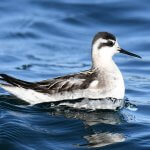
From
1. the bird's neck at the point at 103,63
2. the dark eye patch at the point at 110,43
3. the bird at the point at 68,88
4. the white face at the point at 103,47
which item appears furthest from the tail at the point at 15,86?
the dark eye patch at the point at 110,43

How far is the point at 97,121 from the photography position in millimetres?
13461

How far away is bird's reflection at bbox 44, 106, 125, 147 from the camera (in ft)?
40.4

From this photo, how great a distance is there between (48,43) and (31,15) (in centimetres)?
322

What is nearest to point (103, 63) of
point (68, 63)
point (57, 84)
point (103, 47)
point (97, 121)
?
point (103, 47)

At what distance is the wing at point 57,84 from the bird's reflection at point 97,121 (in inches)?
15.0

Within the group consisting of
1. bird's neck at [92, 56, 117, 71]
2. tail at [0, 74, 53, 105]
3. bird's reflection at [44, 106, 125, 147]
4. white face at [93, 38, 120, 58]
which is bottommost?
bird's reflection at [44, 106, 125, 147]

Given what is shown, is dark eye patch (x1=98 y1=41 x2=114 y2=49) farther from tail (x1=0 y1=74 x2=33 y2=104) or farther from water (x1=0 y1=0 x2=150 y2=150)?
tail (x1=0 y1=74 x2=33 y2=104)

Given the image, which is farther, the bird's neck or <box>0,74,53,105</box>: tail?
the bird's neck

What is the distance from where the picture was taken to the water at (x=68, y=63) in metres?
12.3

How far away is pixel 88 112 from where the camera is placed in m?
14.0

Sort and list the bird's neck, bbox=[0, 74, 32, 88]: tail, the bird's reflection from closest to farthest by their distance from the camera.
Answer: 1. the bird's reflection
2. bbox=[0, 74, 32, 88]: tail
3. the bird's neck

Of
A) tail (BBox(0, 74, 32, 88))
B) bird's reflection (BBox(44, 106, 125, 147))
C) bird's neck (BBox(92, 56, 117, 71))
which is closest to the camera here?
bird's reflection (BBox(44, 106, 125, 147))

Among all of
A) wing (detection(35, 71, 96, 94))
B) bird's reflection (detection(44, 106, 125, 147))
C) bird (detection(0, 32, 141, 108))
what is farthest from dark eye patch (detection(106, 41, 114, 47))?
bird's reflection (detection(44, 106, 125, 147))

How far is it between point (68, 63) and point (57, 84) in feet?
17.5
